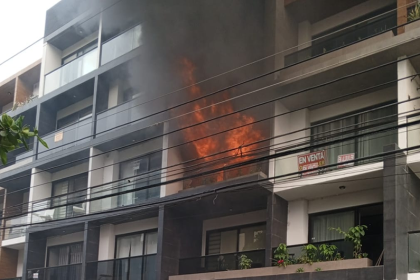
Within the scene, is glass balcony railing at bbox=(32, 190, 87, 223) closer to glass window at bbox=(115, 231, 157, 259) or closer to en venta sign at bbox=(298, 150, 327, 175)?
glass window at bbox=(115, 231, 157, 259)

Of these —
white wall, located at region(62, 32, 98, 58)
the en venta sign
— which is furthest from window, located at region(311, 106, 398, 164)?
white wall, located at region(62, 32, 98, 58)

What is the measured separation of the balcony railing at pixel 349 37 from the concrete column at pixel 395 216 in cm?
361

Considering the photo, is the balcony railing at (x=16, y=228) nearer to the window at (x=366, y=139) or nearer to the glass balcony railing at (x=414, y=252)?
the window at (x=366, y=139)

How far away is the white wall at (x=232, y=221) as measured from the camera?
1783 cm

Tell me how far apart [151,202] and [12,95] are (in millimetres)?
13926

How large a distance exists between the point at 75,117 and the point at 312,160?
12393 millimetres

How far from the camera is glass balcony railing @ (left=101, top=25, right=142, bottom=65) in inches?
840

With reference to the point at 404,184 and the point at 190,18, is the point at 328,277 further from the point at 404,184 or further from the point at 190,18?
the point at 190,18

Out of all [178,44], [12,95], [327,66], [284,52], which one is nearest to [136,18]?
[178,44]

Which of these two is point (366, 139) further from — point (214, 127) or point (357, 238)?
point (214, 127)

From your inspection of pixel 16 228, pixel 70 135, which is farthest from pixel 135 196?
pixel 16 228

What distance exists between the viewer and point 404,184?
13453mm

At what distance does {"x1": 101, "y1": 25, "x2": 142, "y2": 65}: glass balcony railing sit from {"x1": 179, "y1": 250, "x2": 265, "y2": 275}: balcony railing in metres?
7.89

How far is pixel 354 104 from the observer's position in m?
16.4
